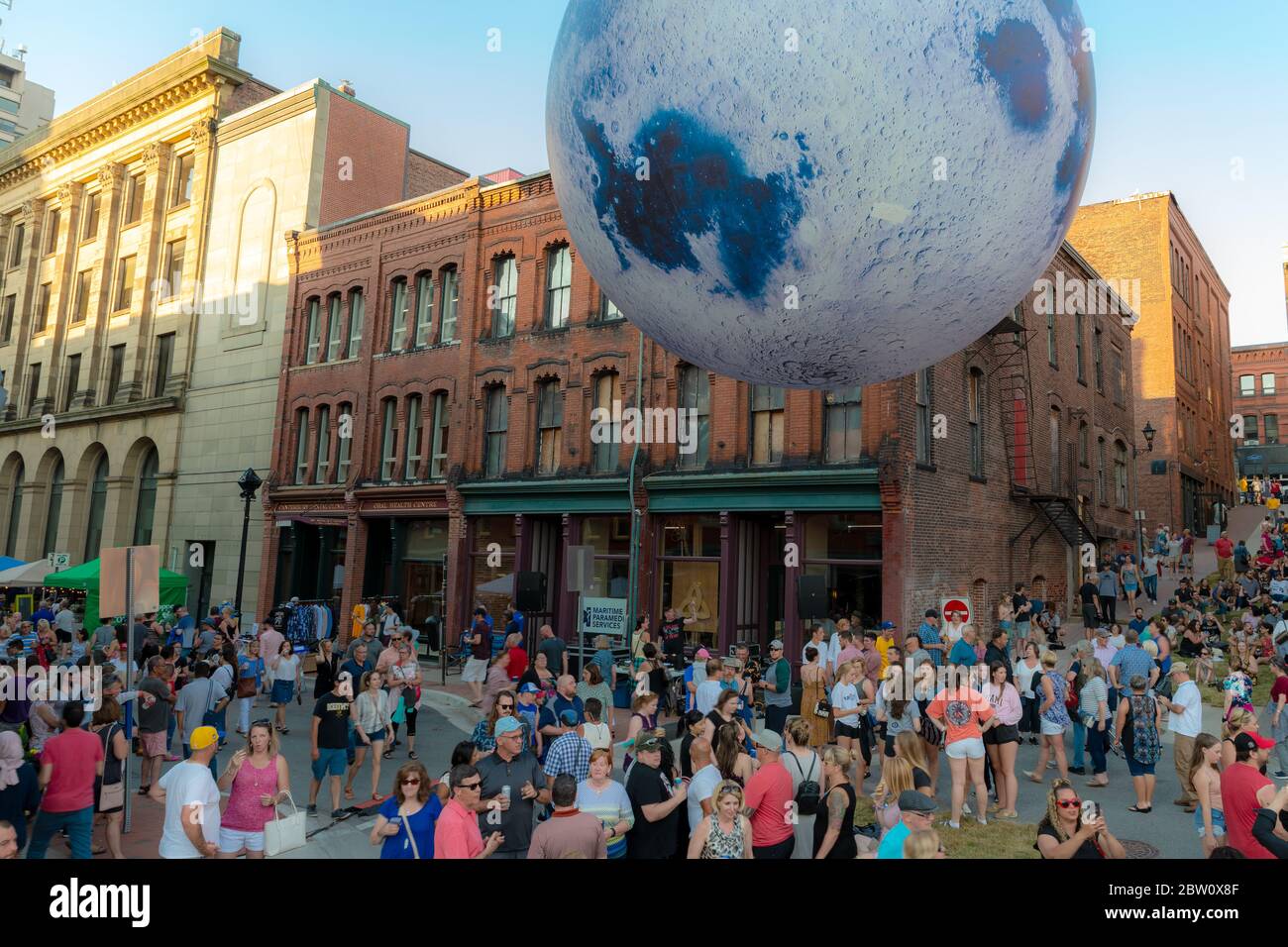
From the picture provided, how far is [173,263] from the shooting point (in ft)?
112

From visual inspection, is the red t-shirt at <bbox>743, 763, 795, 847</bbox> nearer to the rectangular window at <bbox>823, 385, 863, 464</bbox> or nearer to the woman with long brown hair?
the woman with long brown hair

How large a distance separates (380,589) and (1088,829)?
22.8 m

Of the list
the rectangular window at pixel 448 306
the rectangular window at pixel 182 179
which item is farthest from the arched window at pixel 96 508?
the rectangular window at pixel 448 306

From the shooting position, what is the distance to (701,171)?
2307 millimetres

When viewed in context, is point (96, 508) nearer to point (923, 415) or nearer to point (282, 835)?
point (923, 415)

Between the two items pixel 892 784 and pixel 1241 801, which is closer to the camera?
pixel 1241 801

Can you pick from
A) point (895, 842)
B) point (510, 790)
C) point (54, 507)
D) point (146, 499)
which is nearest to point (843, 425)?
point (510, 790)

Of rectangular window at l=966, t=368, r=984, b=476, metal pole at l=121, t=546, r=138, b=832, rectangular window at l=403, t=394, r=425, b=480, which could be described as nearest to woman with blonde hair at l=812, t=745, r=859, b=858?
metal pole at l=121, t=546, r=138, b=832

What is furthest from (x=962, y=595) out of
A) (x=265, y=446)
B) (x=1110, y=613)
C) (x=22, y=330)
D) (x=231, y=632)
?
(x=22, y=330)

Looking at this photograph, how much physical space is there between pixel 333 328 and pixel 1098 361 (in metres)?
24.7

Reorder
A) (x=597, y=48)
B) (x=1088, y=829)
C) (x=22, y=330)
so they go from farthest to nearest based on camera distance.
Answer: (x=22, y=330), (x=1088, y=829), (x=597, y=48)

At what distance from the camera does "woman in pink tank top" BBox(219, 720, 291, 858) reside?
6570 millimetres

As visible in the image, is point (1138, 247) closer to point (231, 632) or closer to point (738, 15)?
point (231, 632)

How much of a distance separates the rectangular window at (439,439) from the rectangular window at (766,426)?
31.0ft
